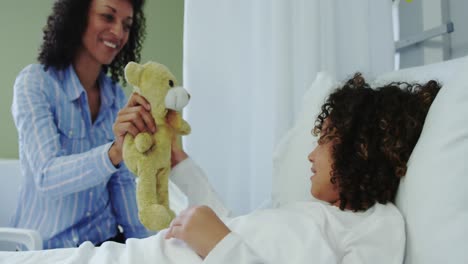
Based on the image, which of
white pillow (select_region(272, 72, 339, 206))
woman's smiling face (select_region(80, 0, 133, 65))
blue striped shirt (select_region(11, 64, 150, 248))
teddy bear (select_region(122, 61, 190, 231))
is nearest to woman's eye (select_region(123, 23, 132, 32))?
woman's smiling face (select_region(80, 0, 133, 65))

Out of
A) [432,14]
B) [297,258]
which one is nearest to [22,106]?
[297,258]

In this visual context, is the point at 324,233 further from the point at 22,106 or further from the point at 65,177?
the point at 22,106

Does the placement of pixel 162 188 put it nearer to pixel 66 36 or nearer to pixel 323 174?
Result: pixel 323 174

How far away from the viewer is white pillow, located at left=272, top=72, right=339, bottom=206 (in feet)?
3.04

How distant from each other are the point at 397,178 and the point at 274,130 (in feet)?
1.62

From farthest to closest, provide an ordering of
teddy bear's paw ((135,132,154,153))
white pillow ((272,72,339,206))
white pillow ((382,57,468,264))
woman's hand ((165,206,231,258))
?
1. white pillow ((272,72,339,206))
2. teddy bear's paw ((135,132,154,153))
3. woman's hand ((165,206,231,258))
4. white pillow ((382,57,468,264))

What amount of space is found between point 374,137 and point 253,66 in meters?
0.55

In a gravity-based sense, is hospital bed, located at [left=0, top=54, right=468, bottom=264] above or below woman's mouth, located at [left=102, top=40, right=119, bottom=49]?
below

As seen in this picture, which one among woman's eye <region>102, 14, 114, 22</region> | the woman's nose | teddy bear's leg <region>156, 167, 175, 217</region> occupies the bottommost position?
teddy bear's leg <region>156, 167, 175, 217</region>

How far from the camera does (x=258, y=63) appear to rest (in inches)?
48.1

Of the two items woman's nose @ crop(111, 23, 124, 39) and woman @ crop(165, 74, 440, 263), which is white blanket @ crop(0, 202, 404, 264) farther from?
woman's nose @ crop(111, 23, 124, 39)

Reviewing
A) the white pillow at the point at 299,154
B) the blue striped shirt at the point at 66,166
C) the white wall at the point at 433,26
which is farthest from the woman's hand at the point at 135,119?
the white wall at the point at 433,26

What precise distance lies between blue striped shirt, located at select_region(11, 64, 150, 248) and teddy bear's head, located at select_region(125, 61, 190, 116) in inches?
7.4

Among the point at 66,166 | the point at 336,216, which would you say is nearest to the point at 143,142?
the point at 66,166
